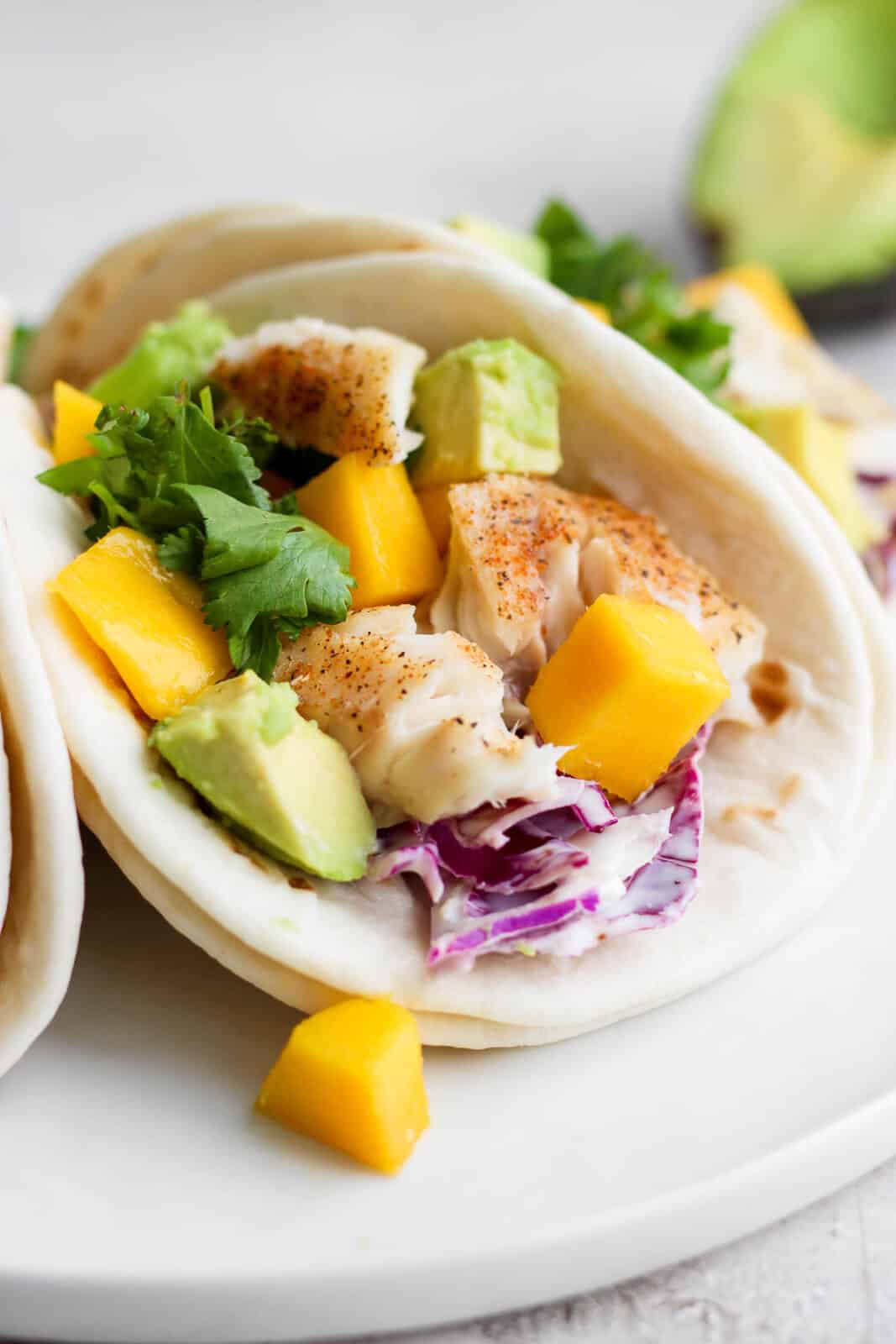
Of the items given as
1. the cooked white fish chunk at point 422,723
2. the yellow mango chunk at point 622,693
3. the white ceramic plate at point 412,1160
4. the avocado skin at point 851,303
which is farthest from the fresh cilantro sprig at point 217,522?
the avocado skin at point 851,303

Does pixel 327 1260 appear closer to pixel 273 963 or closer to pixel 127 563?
pixel 273 963

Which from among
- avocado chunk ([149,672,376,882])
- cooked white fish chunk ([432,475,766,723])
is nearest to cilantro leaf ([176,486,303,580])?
avocado chunk ([149,672,376,882])

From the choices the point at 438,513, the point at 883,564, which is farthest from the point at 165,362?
the point at 883,564

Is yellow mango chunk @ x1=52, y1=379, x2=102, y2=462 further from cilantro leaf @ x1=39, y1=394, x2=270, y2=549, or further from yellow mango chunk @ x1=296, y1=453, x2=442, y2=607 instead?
yellow mango chunk @ x1=296, y1=453, x2=442, y2=607

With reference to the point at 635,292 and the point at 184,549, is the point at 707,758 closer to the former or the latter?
the point at 184,549

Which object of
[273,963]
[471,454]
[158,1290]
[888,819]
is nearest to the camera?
[158,1290]

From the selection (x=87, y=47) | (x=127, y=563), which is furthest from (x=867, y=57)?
(x=127, y=563)
